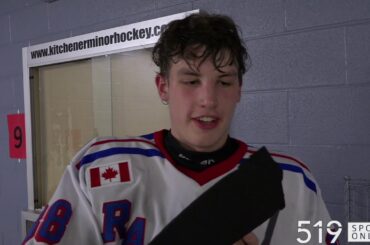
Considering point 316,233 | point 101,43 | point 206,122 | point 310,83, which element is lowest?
point 316,233

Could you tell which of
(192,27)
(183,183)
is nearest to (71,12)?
(192,27)

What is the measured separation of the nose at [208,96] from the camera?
0.73 metres

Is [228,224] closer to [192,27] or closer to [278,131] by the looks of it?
[192,27]

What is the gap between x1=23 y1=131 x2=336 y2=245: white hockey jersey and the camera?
713 mm

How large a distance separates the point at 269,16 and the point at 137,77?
631mm

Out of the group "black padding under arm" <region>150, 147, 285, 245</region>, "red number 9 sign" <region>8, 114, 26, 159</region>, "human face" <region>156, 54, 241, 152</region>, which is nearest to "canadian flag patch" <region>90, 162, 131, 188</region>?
"human face" <region>156, 54, 241, 152</region>

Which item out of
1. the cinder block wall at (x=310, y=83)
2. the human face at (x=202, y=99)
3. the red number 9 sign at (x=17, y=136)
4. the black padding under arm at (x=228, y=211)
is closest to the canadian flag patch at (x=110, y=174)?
the human face at (x=202, y=99)

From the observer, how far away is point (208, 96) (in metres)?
0.73

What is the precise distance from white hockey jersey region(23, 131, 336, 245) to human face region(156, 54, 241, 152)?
0.07 m

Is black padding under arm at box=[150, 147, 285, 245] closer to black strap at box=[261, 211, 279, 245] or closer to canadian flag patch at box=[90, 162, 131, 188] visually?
black strap at box=[261, 211, 279, 245]

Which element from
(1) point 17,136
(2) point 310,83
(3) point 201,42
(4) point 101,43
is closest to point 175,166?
(3) point 201,42

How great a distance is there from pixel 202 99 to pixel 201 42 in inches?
4.4

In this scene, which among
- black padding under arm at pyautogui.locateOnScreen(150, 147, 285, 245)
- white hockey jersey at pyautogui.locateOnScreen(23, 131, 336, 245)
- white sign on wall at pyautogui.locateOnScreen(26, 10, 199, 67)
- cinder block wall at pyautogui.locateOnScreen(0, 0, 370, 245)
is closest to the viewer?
black padding under arm at pyautogui.locateOnScreen(150, 147, 285, 245)

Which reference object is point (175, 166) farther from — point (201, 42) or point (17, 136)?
point (17, 136)
